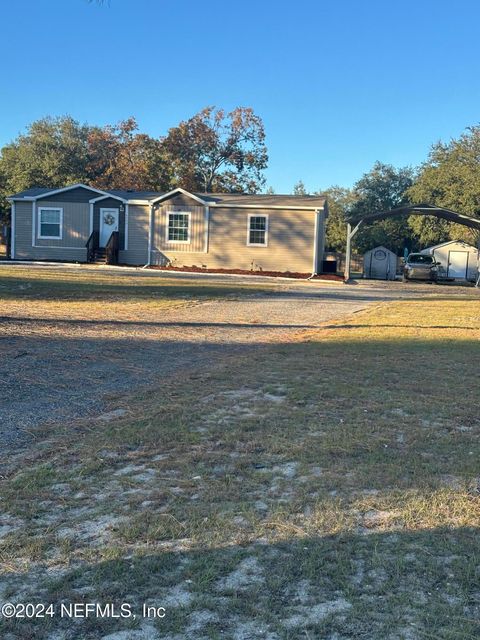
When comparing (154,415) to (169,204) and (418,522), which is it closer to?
(418,522)

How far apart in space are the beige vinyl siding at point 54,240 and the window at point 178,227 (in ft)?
13.7

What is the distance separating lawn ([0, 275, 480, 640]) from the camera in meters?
2.48

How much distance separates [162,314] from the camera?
1259 cm

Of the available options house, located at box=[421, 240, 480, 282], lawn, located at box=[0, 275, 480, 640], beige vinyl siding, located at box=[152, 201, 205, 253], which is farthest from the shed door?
lawn, located at box=[0, 275, 480, 640]

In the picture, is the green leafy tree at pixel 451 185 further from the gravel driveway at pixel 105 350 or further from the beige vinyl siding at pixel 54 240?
the gravel driveway at pixel 105 350

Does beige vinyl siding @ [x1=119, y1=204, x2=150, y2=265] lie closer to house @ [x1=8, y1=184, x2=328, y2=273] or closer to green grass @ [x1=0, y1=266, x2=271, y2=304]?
house @ [x1=8, y1=184, x2=328, y2=273]

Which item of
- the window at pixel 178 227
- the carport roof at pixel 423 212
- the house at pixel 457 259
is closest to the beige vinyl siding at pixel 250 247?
the window at pixel 178 227

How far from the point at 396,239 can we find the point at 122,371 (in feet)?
162

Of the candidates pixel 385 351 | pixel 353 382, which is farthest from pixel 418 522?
pixel 385 351

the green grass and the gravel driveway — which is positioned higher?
the green grass

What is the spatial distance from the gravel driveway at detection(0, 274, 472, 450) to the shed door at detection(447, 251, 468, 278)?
86.7 ft

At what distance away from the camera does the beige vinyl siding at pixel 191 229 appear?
3014 centimetres

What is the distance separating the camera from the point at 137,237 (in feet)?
101

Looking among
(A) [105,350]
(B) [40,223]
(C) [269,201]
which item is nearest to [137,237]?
(B) [40,223]
